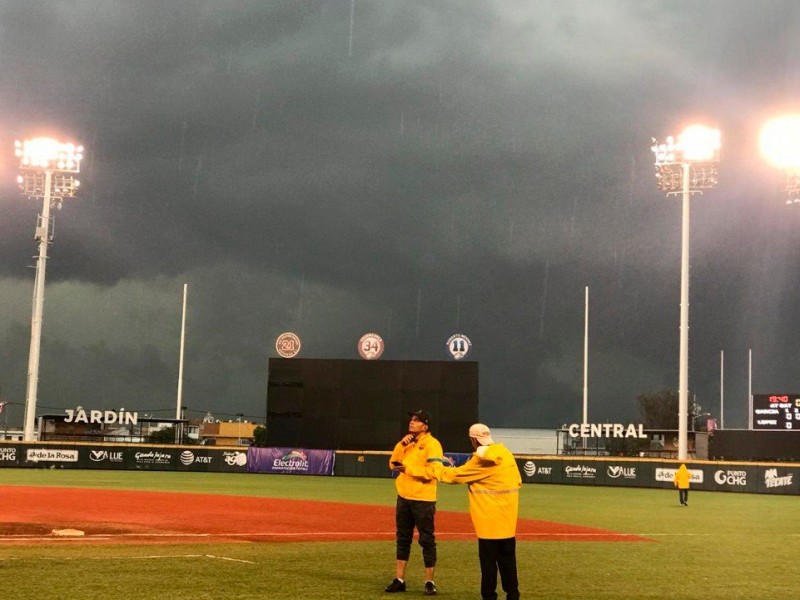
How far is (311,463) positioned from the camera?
47188 mm

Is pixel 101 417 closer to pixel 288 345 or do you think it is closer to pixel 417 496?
pixel 288 345

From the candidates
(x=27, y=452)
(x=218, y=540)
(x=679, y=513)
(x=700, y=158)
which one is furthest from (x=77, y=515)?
(x=700, y=158)

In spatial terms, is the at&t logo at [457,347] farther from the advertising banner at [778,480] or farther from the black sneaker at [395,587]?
the black sneaker at [395,587]

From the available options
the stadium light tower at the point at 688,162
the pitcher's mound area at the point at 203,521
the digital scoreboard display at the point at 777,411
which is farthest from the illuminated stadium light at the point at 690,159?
the pitcher's mound area at the point at 203,521

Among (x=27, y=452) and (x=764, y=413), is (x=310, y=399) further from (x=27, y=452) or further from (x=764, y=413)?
(x=764, y=413)

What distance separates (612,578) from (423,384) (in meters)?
31.7

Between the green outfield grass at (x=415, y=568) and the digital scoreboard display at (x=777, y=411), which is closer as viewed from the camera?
the green outfield grass at (x=415, y=568)

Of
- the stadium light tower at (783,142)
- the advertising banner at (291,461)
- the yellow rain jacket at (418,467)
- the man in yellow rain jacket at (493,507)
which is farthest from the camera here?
the advertising banner at (291,461)

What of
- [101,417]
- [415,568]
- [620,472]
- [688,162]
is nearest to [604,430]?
[620,472]

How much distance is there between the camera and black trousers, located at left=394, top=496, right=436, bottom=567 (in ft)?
34.6

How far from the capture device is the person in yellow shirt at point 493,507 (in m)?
8.83

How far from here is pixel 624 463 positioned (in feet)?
149

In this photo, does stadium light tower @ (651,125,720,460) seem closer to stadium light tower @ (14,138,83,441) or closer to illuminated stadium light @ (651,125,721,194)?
illuminated stadium light @ (651,125,721,194)

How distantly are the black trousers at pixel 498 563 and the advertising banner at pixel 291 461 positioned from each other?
123 ft
